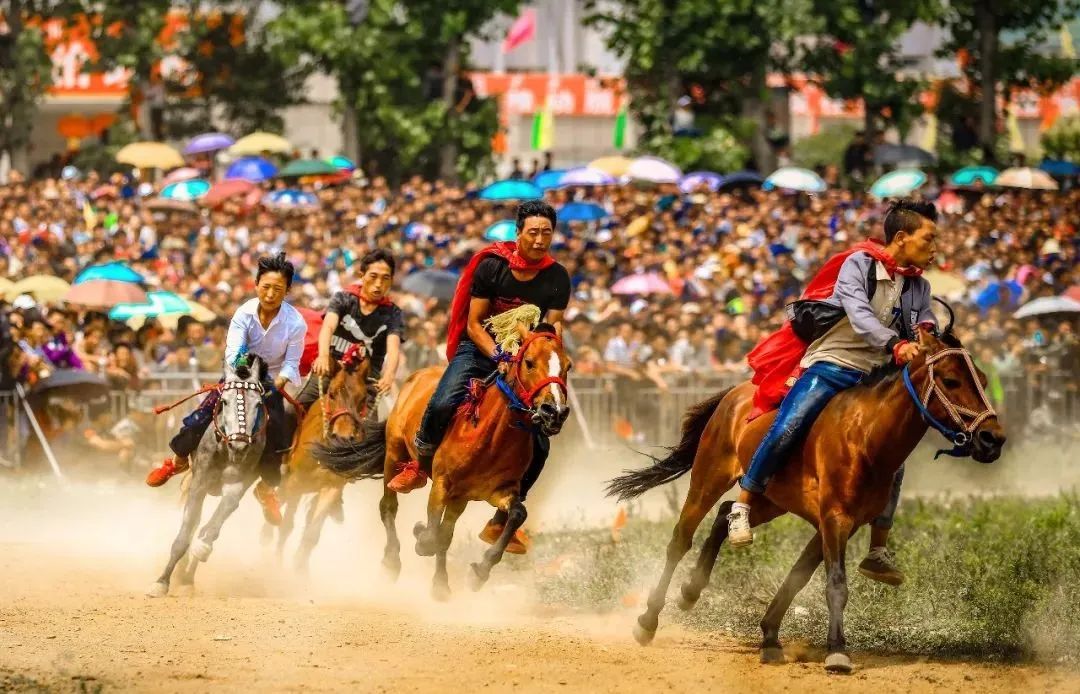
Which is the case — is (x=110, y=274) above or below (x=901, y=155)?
below

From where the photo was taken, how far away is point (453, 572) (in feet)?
49.8

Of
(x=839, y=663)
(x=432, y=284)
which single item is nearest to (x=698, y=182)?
(x=432, y=284)

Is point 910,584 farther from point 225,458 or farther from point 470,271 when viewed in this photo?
point 225,458

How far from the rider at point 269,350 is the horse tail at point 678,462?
2.80 meters

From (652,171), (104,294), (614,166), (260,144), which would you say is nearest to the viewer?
(104,294)

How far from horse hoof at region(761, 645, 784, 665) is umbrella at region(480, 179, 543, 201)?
20.6 meters

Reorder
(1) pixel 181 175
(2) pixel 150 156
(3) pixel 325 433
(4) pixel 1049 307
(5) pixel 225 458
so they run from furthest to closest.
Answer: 1. (2) pixel 150 156
2. (1) pixel 181 175
3. (4) pixel 1049 307
4. (3) pixel 325 433
5. (5) pixel 225 458

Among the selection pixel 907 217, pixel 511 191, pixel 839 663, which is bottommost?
pixel 839 663

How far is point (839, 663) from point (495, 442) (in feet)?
10.8

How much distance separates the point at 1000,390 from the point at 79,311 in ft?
36.6

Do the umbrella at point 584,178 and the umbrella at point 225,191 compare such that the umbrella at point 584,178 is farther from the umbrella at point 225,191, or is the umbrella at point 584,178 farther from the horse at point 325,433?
the horse at point 325,433

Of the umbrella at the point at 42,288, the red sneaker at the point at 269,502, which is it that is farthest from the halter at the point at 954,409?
the umbrella at the point at 42,288

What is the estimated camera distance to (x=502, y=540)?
42.0 ft

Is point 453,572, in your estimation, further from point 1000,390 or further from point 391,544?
point 1000,390
